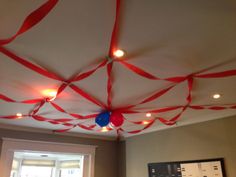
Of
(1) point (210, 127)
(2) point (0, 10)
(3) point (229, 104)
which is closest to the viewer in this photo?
(2) point (0, 10)

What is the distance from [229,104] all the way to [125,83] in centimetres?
150

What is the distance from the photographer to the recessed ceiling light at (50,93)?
2463 millimetres

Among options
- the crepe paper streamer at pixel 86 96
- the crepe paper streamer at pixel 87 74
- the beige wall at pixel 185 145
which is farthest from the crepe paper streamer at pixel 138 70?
the beige wall at pixel 185 145

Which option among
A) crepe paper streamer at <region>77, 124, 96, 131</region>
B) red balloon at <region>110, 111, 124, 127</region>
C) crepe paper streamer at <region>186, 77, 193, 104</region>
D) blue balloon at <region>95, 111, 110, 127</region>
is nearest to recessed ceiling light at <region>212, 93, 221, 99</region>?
crepe paper streamer at <region>186, 77, 193, 104</region>

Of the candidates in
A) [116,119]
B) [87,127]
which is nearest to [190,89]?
[116,119]

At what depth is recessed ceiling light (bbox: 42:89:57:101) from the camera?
2.46 metres

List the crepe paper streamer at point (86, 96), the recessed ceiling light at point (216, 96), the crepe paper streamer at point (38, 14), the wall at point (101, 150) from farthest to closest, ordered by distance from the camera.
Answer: the wall at point (101, 150)
the recessed ceiling light at point (216, 96)
the crepe paper streamer at point (86, 96)
the crepe paper streamer at point (38, 14)

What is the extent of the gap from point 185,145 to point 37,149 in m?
2.49

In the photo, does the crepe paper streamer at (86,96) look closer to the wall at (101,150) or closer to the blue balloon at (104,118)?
the blue balloon at (104,118)

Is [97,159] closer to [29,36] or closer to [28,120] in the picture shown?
[28,120]

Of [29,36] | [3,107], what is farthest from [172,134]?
[29,36]

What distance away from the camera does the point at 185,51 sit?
1.78 m

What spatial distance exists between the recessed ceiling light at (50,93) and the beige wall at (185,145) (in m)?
2.26

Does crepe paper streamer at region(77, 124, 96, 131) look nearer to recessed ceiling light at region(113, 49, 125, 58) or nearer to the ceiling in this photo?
the ceiling
